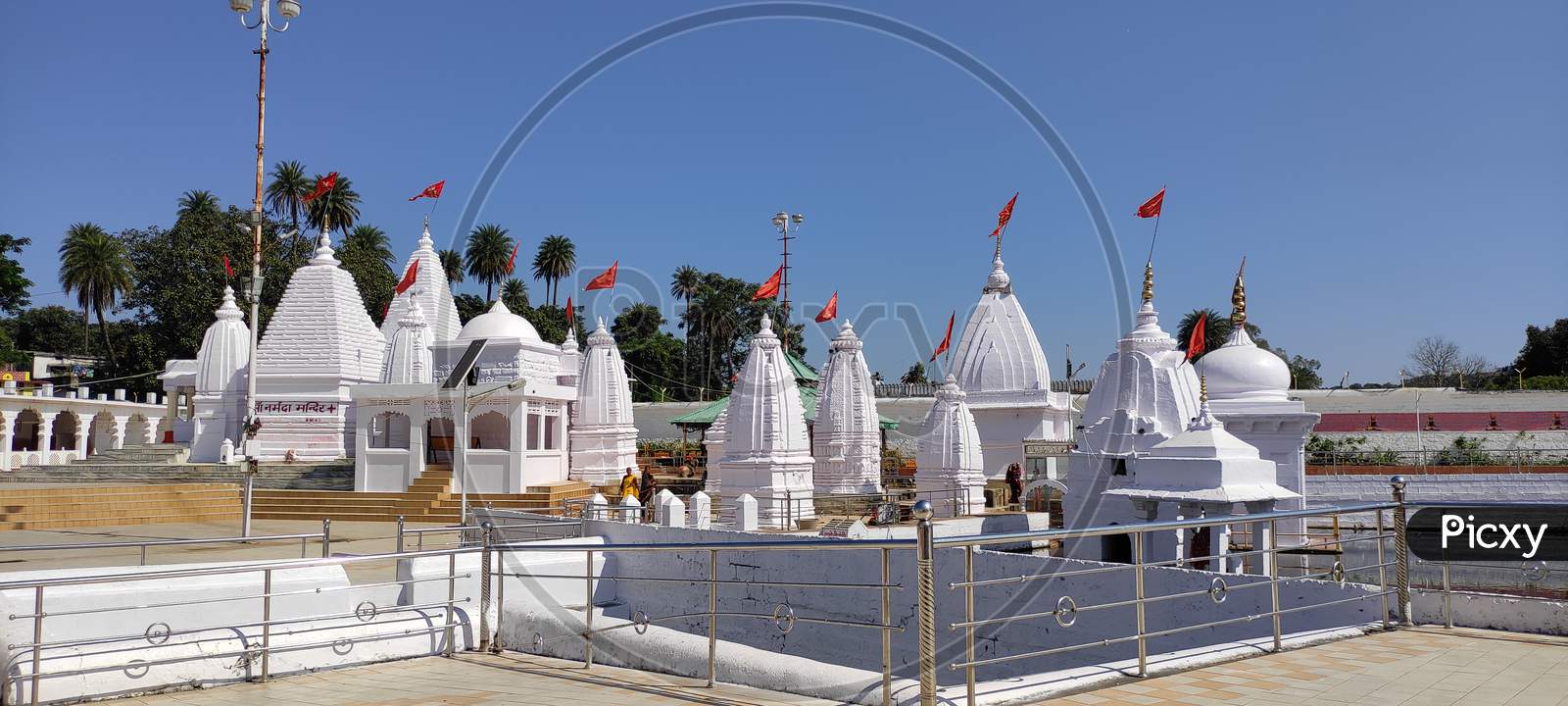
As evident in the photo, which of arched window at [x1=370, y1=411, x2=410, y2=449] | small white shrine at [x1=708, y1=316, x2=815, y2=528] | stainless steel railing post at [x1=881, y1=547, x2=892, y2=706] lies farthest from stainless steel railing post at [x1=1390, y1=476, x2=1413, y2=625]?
arched window at [x1=370, y1=411, x2=410, y2=449]

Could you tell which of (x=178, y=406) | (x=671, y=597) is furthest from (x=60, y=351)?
(x=671, y=597)

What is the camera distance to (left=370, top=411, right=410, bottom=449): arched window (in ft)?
98.9

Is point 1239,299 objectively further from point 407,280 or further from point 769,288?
point 407,280

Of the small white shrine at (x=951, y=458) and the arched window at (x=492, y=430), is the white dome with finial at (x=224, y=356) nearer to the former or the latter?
the arched window at (x=492, y=430)

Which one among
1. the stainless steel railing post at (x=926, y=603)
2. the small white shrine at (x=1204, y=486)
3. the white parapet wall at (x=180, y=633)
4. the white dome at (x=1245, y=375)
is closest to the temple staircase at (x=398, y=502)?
the white parapet wall at (x=180, y=633)

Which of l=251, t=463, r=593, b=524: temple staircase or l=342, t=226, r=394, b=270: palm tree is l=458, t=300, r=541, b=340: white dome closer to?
l=251, t=463, r=593, b=524: temple staircase

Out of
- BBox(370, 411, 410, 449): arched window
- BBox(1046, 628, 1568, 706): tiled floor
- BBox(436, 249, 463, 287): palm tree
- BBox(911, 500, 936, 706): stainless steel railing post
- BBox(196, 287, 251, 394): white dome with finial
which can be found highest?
BBox(436, 249, 463, 287): palm tree

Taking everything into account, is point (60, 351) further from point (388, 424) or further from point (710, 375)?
point (388, 424)

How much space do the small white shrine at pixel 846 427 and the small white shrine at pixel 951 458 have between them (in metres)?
2.98

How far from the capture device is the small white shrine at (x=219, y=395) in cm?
3241

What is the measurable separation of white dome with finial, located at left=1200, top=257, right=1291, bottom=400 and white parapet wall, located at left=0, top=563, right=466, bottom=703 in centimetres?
1661

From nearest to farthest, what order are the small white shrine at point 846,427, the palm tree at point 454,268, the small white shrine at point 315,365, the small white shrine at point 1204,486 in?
the small white shrine at point 1204,486 → the small white shrine at point 846,427 → the small white shrine at point 315,365 → the palm tree at point 454,268

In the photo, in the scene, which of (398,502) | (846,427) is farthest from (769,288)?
(398,502)

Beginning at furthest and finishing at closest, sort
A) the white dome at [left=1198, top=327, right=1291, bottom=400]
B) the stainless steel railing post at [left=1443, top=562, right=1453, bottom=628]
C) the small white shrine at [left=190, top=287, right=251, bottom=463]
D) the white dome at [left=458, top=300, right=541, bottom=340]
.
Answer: the small white shrine at [left=190, top=287, right=251, bottom=463] < the white dome at [left=458, top=300, right=541, bottom=340] < the white dome at [left=1198, top=327, right=1291, bottom=400] < the stainless steel railing post at [left=1443, top=562, right=1453, bottom=628]
